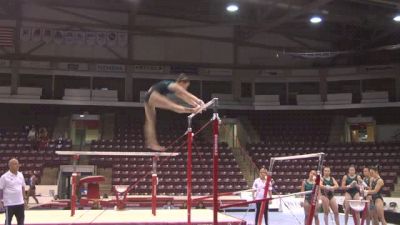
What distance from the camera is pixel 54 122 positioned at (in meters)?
25.8

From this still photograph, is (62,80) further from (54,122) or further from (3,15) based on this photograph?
(3,15)

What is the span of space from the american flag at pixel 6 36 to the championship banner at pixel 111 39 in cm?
492

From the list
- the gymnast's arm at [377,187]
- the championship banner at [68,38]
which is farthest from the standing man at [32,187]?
the gymnast's arm at [377,187]

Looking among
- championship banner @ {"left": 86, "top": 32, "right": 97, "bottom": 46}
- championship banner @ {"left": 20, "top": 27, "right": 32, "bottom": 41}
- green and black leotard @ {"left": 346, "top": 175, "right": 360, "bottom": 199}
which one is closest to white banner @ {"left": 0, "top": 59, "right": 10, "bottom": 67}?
championship banner @ {"left": 20, "top": 27, "right": 32, "bottom": 41}

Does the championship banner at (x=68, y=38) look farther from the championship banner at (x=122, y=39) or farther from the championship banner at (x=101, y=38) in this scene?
the championship banner at (x=122, y=39)

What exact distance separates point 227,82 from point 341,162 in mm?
8222

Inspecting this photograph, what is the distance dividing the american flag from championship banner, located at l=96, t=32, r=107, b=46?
4382 mm

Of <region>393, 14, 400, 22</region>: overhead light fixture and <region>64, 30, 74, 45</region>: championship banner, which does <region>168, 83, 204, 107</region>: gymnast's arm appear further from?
<region>64, 30, 74, 45</region>: championship banner

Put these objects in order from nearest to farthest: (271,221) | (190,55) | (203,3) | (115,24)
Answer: (271,221) → (203,3) → (115,24) → (190,55)

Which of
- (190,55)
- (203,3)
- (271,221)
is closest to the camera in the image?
(271,221)

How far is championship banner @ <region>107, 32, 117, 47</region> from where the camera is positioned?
80.9ft

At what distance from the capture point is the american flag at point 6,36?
23.4m

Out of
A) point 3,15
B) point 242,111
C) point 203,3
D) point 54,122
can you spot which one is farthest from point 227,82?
point 3,15

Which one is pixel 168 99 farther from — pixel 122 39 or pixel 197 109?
pixel 122 39
